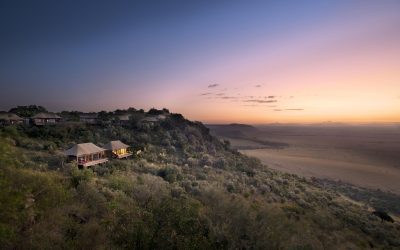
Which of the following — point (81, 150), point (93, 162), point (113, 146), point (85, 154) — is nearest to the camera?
point (81, 150)

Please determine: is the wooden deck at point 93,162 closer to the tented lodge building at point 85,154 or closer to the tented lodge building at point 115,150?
the tented lodge building at point 85,154

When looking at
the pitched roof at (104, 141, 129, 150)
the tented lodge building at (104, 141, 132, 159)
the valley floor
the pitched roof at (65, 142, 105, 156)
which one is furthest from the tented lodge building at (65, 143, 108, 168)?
the valley floor

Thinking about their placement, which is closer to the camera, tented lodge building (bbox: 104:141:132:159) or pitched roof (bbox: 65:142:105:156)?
pitched roof (bbox: 65:142:105:156)

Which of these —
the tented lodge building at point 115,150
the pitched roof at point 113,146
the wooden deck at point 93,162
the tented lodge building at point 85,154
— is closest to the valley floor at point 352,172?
the tented lodge building at point 115,150

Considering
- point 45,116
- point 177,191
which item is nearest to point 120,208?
point 177,191

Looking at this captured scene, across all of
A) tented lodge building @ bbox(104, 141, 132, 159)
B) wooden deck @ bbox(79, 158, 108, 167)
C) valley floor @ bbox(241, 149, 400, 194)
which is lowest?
A: valley floor @ bbox(241, 149, 400, 194)

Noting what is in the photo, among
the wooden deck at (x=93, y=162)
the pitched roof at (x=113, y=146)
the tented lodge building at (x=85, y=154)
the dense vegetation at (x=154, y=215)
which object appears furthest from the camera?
the pitched roof at (x=113, y=146)

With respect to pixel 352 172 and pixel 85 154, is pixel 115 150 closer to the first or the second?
pixel 85 154

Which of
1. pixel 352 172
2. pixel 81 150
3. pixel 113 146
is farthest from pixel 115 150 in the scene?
pixel 352 172

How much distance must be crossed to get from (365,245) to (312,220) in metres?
4.29

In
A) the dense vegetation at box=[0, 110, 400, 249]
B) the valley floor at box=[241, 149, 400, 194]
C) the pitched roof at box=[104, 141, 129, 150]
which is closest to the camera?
the dense vegetation at box=[0, 110, 400, 249]

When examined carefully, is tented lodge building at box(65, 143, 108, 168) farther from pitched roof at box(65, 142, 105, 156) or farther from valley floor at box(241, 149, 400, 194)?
valley floor at box(241, 149, 400, 194)

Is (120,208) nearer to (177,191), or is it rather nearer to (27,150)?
(177,191)

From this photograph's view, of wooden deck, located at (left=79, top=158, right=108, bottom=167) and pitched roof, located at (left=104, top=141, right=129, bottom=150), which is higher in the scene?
pitched roof, located at (left=104, top=141, right=129, bottom=150)
